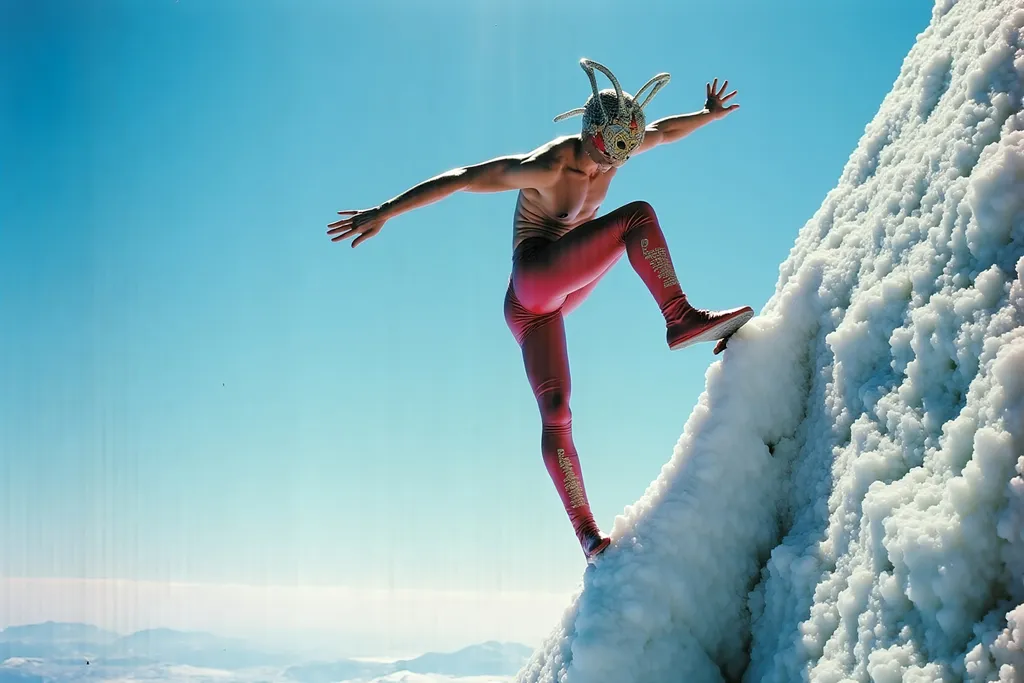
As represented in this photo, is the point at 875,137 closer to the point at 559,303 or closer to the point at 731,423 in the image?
the point at 731,423

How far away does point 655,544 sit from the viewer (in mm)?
3676

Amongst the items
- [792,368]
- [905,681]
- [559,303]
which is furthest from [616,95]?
[905,681]

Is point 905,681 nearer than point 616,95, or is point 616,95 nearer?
point 905,681

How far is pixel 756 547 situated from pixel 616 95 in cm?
269

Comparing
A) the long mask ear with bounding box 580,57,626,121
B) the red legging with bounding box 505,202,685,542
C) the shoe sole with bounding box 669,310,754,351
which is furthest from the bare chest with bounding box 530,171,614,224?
the shoe sole with bounding box 669,310,754,351

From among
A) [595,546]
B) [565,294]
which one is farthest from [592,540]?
[565,294]

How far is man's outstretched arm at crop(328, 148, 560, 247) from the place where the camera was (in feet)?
15.0

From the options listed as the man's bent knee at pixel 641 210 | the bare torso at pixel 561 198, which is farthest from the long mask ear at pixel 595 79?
the man's bent knee at pixel 641 210

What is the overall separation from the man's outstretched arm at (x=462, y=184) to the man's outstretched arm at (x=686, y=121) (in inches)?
36.1

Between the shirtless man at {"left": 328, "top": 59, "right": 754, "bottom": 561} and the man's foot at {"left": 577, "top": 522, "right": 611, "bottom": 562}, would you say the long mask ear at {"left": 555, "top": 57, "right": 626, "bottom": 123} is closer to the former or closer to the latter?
the shirtless man at {"left": 328, "top": 59, "right": 754, "bottom": 561}

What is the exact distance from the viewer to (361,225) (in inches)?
180

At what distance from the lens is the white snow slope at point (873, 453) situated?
7.85ft

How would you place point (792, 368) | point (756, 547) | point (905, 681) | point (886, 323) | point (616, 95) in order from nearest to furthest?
1. point (905, 681)
2. point (886, 323)
3. point (756, 547)
4. point (792, 368)
5. point (616, 95)

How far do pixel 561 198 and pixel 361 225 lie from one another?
4.17ft
